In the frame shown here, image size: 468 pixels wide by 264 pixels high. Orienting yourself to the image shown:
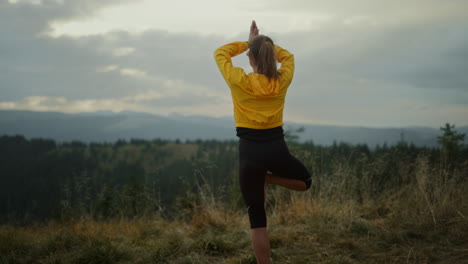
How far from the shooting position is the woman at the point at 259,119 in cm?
251

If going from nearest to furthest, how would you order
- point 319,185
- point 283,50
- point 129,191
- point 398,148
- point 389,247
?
1. point 283,50
2. point 389,247
3. point 319,185
4. point 398,148
5. point 129,191

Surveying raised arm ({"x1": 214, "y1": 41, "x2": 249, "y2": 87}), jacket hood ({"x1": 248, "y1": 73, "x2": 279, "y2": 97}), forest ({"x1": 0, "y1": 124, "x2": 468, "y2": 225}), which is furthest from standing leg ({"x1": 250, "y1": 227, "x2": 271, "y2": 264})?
forest ({"x1": 0, "y1": 124, "x2": 468, "y2": 225})

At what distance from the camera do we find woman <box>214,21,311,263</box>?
2.51 metres

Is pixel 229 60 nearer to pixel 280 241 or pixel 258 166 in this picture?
pixel 258 166

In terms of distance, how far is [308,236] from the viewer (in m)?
4.19

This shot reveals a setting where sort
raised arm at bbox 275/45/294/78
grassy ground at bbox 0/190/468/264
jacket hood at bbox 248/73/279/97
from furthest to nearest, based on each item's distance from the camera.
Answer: grassy ground at bbox 0/190/468/264 → raised arm at bbox 275/45/294/78 → jacket hood at bbox 248/73/279/97

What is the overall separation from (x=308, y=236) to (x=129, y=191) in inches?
281

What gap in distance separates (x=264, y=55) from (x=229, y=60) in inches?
12.5

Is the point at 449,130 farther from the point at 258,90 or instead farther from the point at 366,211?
the point at 258,90

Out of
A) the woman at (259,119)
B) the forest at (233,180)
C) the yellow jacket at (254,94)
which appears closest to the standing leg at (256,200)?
the woman at (259,119)

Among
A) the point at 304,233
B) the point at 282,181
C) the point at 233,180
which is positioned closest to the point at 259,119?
the point at 282,181

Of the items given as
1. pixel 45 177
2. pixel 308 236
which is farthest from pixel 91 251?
pixel 45 177

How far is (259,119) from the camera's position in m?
2.54

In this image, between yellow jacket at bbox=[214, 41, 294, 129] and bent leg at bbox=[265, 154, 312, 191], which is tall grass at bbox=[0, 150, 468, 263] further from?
yellow jacket at bbox=[214, 41, 294, 129]
